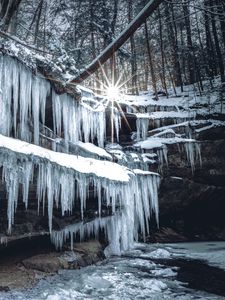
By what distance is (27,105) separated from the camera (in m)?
8.62

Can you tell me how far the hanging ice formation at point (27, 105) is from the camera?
7.93m

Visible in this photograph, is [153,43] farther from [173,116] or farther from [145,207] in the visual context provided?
[145,207]

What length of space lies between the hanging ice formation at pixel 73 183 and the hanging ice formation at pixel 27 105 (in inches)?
53.7

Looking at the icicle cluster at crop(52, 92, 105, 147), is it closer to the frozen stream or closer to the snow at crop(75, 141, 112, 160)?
the snow at crop(75, 141, 112, 160)

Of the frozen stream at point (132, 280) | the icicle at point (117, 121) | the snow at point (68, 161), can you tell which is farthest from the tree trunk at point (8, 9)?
the icicle at point (117, 121)

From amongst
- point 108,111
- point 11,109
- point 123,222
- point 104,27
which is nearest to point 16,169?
point 11,109

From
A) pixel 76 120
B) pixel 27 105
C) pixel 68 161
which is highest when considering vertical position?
pixel 76 120

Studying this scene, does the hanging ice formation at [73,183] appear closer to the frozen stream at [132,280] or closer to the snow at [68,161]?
the snow at [68,161]

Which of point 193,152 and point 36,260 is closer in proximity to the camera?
point 36,260

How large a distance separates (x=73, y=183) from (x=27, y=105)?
2538 mm

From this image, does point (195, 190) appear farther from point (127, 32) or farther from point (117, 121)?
point (127, 32)

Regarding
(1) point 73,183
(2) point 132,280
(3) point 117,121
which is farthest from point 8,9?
(3) point 117,121

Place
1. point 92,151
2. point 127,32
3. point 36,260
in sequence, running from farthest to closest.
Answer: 1. point 92,151
2. point 36,260
3. point 127,32

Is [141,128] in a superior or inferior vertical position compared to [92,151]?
superior
